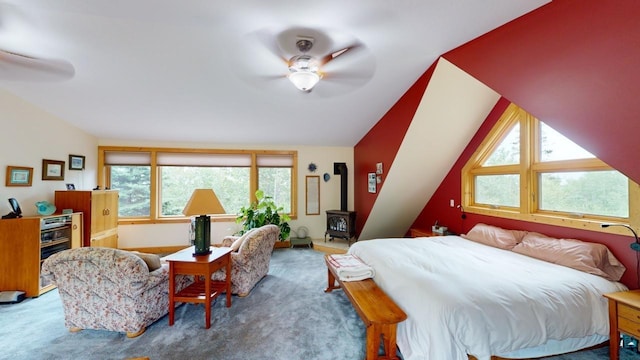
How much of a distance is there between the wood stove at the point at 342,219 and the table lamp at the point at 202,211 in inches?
114

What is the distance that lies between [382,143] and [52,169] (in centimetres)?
508

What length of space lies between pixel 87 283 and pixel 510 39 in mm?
4184

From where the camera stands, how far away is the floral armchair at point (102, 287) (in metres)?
2.28

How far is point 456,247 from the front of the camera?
311 cm

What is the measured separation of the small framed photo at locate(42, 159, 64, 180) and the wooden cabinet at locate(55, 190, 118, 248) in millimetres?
268

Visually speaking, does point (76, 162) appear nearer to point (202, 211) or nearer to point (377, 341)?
point (202, 211)

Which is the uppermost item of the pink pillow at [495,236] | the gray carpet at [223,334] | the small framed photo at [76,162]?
the small framed photo at [76,162]

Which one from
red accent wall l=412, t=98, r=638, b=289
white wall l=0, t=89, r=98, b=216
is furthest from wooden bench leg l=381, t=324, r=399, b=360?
white wall l=0, t=89, r=98, b=216

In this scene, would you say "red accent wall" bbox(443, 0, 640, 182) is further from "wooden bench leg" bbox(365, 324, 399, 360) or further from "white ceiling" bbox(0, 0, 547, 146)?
"wooden bench leg" bbox(365, 324, 399, 360)

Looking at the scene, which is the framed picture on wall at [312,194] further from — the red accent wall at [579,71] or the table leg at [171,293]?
the red accent wall at [579,71]

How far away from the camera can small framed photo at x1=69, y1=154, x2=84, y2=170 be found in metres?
4.23

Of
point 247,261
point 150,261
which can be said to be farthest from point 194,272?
point 247,261

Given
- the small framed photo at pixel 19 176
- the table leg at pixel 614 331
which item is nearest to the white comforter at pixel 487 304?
the table leg at pixel 614 331

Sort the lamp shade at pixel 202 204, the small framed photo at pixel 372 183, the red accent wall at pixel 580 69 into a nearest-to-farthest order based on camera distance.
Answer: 1. the red accent wall at pixel 580 69
2. the lamp shade at pixel 202 204
3. the small framed photo at pixel 372 183
